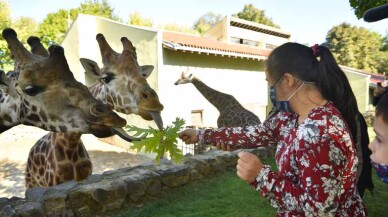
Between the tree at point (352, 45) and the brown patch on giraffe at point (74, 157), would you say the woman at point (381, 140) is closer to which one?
the brown patch on giraffe at point (74, 157)

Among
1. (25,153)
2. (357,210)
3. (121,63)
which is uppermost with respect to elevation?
(121,63)

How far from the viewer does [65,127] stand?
6.95 ft

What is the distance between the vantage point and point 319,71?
1.67 metres

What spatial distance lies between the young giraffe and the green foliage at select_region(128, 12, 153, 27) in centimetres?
3106

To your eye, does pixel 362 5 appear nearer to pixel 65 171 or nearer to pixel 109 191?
pixel 109 191

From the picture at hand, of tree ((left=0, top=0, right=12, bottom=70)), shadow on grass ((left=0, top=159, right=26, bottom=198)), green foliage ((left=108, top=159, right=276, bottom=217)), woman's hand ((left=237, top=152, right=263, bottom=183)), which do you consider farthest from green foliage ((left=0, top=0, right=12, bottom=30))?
woman's hand ((left=237, top=152, right=263, bottom=183))

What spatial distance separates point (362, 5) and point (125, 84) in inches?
183

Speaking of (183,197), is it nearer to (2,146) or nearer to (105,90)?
(105,90)

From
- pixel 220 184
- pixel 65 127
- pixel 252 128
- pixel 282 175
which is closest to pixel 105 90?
pixel 65 127

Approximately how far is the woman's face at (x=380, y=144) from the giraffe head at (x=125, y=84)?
6.54ft

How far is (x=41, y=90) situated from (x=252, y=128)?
150 cm

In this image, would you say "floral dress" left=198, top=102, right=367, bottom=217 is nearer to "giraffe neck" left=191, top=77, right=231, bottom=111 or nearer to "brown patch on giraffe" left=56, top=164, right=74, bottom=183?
"brown patch on giraffe" left=56, top=164, right=74, bottom=183

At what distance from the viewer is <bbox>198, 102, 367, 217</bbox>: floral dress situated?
1400 mm

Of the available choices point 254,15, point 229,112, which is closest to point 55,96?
point 229,112
